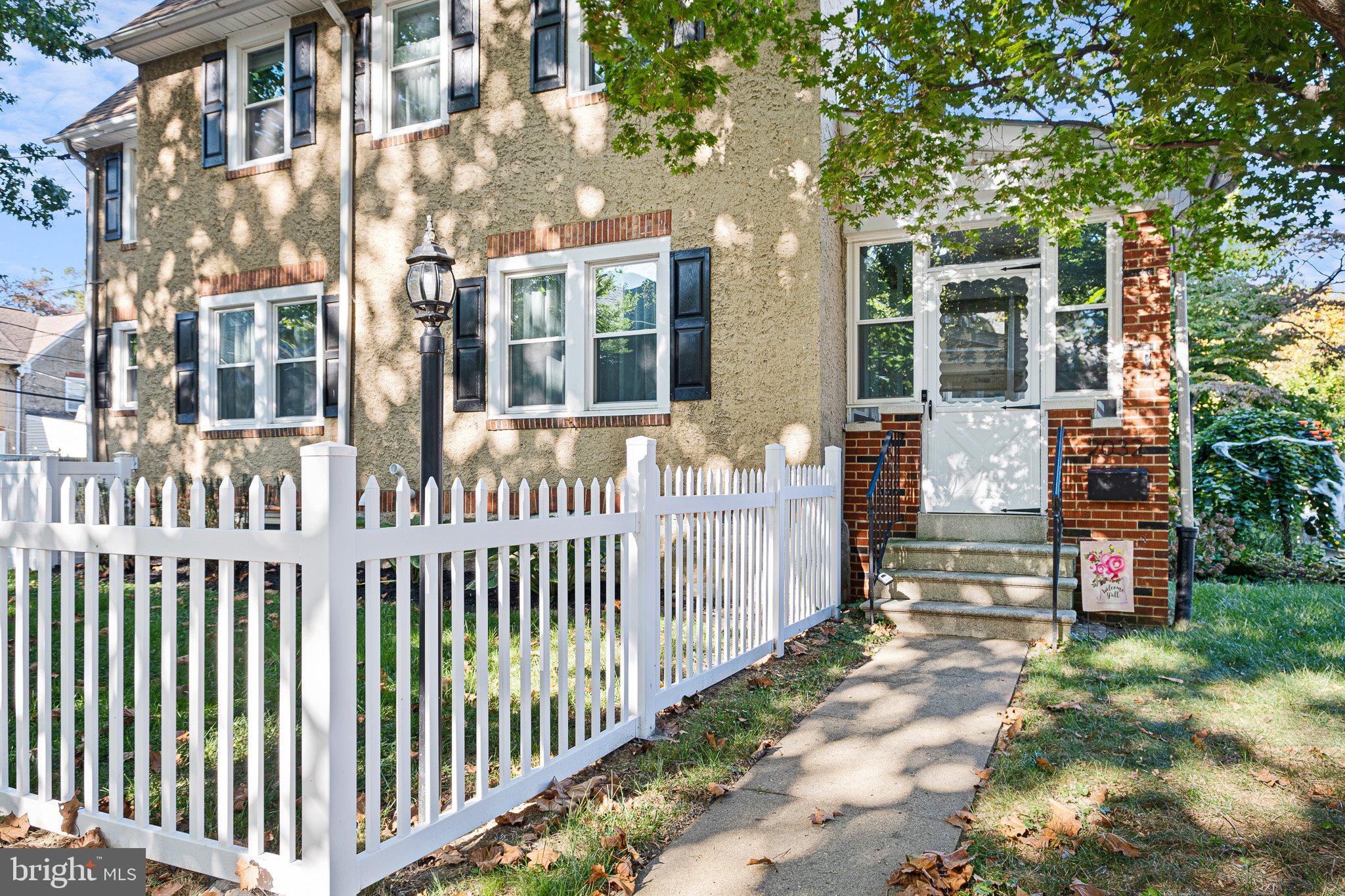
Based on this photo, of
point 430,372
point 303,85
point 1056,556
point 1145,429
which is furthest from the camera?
point 303,85

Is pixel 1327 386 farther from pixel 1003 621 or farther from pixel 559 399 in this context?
pixel 559 399

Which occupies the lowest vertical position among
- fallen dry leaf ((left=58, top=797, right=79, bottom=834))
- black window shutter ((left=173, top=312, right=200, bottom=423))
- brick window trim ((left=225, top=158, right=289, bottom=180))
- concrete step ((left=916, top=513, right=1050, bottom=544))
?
fallen dry leaf ((left=58, top=797, right=79, bottom=834))

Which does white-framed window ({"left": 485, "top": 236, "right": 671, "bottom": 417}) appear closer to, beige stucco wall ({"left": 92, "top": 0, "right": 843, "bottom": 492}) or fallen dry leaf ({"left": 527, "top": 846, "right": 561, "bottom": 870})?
beige stucco wall ({"left": 92, "top": 0, "right": 843, "bottom": 492})

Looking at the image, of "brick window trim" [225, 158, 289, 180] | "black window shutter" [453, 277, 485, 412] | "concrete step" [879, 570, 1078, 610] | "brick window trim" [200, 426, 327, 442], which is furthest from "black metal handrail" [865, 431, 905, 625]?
"brick window trim" [225, 158, 289, 180]

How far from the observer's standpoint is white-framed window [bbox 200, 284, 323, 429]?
29.6 ft

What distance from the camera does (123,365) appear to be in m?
11.8

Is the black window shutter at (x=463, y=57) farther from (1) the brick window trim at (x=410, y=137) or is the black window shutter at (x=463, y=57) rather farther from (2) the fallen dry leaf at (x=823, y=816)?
(2) the fallen dry leaf at (x=823, y=816)

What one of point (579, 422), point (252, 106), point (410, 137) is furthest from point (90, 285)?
point (579, 422)

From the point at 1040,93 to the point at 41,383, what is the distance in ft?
105

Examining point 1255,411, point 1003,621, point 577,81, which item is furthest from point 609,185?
point 1255,411

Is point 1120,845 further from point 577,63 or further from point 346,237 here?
point 346,237

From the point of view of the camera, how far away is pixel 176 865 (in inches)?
99.8

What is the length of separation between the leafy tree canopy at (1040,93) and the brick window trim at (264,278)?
4.33 m

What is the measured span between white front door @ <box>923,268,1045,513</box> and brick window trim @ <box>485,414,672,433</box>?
2.46 m
